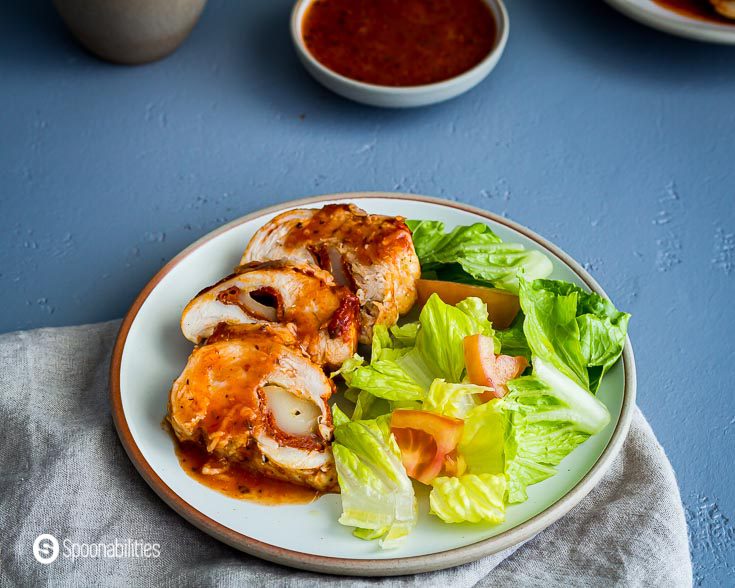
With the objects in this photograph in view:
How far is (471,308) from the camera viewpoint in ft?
10.9

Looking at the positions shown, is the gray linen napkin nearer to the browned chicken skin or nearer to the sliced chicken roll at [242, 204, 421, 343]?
the sliced chicken roll at [242, 204, 421, 343]

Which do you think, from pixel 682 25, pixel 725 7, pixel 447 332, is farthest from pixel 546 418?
pixel 725 7

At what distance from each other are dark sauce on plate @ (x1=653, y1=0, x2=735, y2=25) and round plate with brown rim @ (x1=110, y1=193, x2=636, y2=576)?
2.21 metres

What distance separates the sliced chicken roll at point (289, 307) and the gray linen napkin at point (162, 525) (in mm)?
519

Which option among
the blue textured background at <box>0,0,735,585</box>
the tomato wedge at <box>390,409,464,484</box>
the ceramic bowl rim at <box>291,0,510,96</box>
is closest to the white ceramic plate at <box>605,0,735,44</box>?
the blue textured background at <box>0,0,735,585</box>

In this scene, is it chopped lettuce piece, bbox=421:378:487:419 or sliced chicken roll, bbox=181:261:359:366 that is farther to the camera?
sliced chicken roll, bbox=181:261:359:366

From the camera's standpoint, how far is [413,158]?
15.4 feet

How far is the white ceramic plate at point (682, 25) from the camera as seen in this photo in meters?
4.71

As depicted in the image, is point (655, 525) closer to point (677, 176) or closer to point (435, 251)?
point (435, 251)

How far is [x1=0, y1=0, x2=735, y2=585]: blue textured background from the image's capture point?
4031mm

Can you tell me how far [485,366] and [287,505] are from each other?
0.82 meters

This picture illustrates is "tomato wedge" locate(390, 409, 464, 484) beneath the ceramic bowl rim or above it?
beneath

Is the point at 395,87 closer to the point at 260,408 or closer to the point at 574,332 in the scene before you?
the point at 574,332

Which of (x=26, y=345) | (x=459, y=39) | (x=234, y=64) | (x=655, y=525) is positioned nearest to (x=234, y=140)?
(x=234, y=64)
